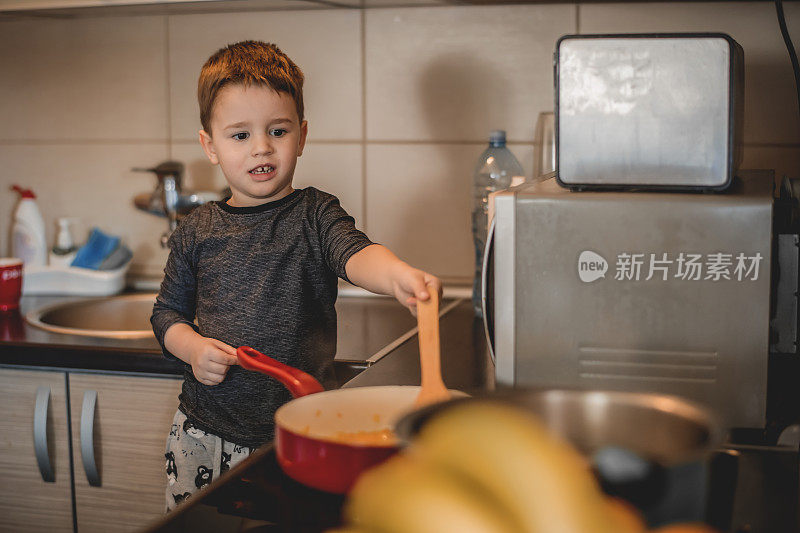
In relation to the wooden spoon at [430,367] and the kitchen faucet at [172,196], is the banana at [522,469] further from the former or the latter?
the kitchen faucet at [172,196]

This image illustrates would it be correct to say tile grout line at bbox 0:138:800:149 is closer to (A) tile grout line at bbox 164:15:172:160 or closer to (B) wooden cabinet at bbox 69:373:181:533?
(A) tile grout line at bbox 164:15:172:160

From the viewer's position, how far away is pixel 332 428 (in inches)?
28.5

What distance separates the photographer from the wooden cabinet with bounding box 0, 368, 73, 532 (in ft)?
4.71

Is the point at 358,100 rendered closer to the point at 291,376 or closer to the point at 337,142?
the point at 337,142

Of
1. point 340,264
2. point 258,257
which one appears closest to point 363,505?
point 340,264

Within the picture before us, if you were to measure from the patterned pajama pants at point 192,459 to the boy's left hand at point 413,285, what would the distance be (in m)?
0.46

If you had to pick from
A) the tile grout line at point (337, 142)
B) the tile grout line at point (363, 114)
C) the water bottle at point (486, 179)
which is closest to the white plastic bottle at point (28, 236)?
the tile grout line at point (337, 142)

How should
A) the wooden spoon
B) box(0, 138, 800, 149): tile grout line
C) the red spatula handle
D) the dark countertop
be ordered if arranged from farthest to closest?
1. box(0, 138, 800, 149): tile grout line
2. the dark countertop
3. the red spatula handle
4. the wooden spoon

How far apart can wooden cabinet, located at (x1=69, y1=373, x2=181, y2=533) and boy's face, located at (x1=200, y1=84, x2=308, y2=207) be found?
399mm

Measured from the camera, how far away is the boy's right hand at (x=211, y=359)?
3.66 ft

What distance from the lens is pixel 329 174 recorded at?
1.80m

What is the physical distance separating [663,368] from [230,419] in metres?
0.64

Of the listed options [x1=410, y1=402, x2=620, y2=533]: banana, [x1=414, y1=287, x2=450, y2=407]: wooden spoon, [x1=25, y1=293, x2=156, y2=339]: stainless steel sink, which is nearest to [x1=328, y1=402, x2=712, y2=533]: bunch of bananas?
[x1=410, y1=402, x2=620, y2=533]: banana

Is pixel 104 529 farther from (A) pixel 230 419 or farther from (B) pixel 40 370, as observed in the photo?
(A) pixel 230 419
